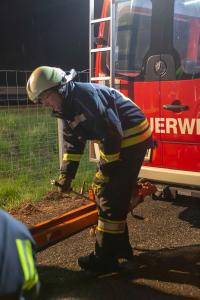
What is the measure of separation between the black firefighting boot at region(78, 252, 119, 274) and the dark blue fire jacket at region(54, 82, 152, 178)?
753 millimetres

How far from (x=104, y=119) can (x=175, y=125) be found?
130cm

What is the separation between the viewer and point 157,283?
13.3 feet

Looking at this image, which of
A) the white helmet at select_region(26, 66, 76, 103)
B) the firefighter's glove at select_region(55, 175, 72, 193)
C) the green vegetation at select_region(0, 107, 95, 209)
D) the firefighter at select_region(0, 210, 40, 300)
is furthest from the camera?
the green vegetation at select_region(0, 107, 95, 209)

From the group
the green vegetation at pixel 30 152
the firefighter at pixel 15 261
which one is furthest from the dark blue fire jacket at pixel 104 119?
the green vegetation at pixel 30 152

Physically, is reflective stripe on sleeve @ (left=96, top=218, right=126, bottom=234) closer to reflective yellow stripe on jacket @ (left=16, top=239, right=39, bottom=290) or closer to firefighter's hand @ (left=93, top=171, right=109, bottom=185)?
firefighter's hand @ (left=93, top=171, right=109, bottom=185)

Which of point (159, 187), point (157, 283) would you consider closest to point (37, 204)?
point (159, 187)

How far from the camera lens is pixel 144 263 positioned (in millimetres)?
4445

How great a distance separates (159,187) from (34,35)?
23173 mm

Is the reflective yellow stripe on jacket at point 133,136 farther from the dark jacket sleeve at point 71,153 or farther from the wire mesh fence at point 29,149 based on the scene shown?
the wire mesh fence at point 29,149

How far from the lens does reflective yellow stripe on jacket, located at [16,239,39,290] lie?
1867 mm

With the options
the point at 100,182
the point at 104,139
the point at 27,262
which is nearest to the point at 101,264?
the point at 100,182

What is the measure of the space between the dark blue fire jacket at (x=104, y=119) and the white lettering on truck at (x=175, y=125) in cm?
66

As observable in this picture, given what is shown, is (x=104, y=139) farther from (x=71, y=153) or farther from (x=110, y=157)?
(x=71, y=153)

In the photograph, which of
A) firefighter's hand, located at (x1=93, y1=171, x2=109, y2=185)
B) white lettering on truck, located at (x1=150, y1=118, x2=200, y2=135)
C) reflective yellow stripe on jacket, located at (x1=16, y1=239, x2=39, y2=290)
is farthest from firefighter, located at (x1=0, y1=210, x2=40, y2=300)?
white lettering on truck, located at (x1=150, y1=118, x2=200, y2=135)
